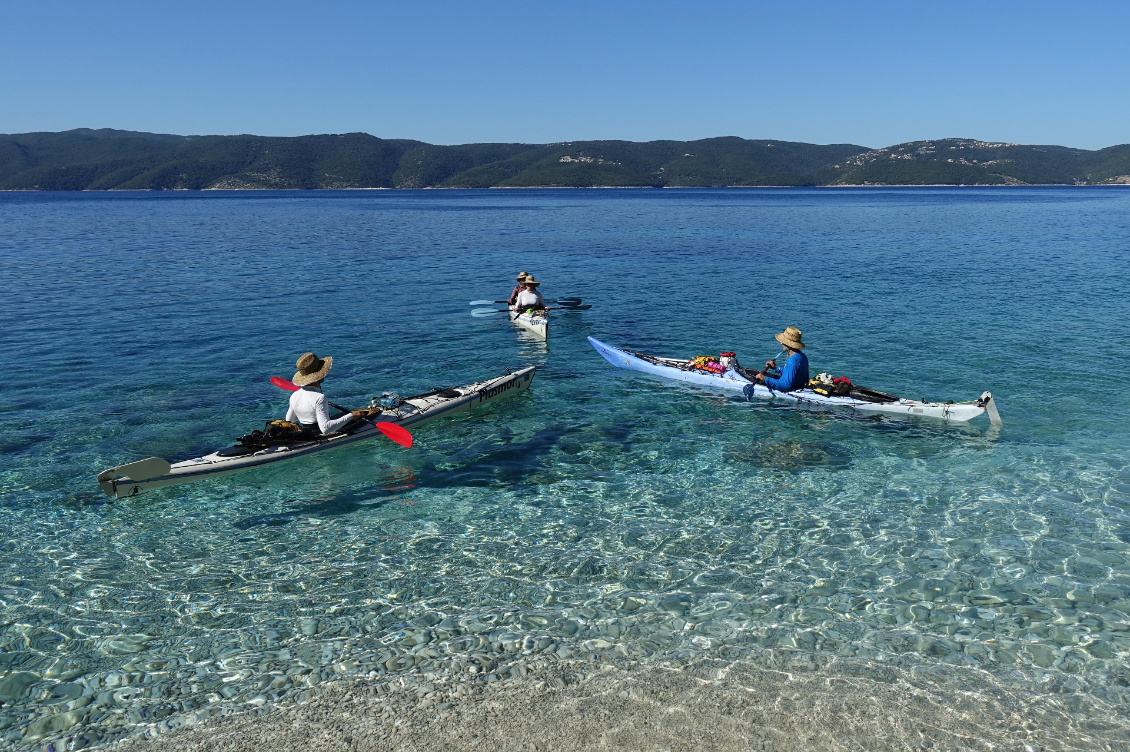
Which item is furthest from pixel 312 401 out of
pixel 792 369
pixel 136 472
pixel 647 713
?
pixel 792 369

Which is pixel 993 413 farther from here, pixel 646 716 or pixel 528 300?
pixel 528 300

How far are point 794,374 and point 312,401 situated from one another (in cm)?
1085

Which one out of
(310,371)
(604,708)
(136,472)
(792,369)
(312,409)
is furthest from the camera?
(792,369)

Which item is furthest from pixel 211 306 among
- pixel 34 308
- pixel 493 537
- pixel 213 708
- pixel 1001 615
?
pixel 1001 615

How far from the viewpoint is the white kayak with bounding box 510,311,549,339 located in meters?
25.2

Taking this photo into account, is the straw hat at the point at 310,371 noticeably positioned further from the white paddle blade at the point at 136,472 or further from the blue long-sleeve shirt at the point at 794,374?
the blue long-sleeve shirt at the point at 794,374

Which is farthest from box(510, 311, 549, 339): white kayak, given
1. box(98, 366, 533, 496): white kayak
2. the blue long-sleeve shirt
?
the blue long-sleeve shirt

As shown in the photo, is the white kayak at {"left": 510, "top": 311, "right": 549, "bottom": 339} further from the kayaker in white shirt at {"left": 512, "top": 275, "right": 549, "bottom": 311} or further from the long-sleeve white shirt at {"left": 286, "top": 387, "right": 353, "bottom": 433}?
the long-sleeve white shirt at {"left": 286, "top": 387, "right": 353, "bottom": 433}

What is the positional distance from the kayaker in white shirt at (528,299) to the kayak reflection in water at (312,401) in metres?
13.9

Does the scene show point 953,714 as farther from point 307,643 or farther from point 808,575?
point 307,643

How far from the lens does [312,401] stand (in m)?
12.7

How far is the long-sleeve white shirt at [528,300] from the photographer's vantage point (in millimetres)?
26594

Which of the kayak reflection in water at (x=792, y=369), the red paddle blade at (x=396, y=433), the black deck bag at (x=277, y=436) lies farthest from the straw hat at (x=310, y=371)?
the kayak reflection in water at (x=792, y=369)

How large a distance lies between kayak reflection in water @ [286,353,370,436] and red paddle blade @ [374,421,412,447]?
0.75m
